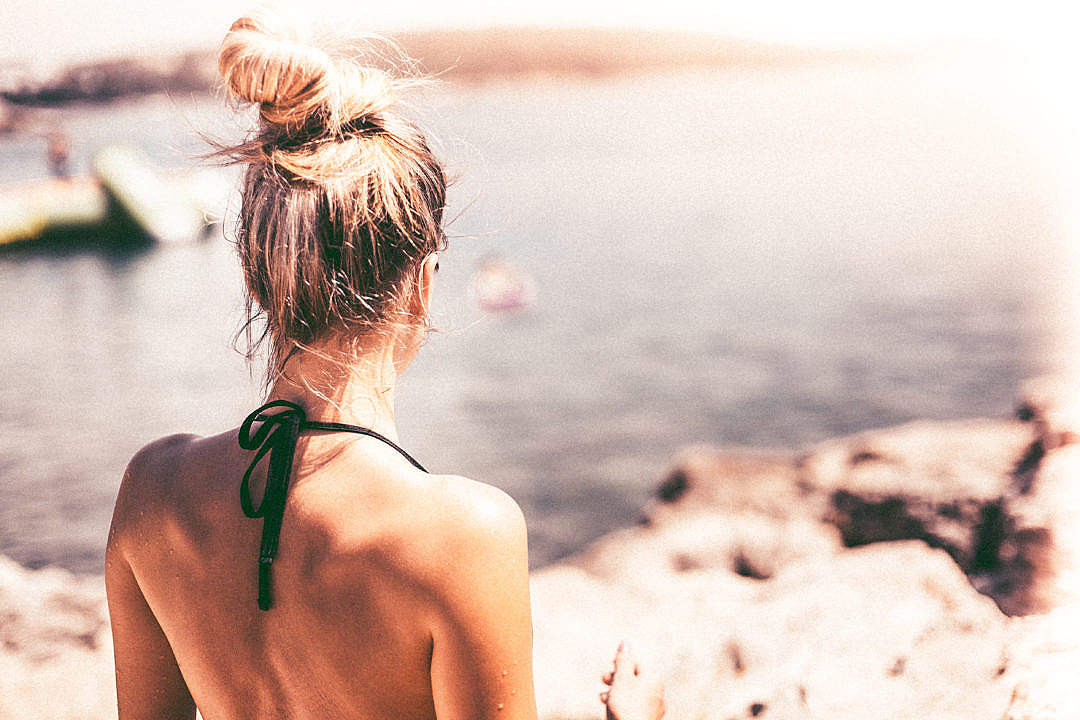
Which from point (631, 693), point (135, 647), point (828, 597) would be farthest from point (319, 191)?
point (828, 597)

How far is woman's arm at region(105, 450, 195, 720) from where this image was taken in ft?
2.92

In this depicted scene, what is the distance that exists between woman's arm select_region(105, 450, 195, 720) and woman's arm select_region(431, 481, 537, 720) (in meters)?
0.36

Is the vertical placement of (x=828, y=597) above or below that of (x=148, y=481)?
below

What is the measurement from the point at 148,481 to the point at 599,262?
14.8 ft

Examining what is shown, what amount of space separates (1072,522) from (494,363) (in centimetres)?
297

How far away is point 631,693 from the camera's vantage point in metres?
1.16

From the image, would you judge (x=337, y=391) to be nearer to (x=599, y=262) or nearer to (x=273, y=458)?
(x=273, y=458)

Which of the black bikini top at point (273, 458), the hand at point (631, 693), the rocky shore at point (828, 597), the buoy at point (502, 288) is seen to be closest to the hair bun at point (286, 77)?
the black bikini top at point (273, 458)

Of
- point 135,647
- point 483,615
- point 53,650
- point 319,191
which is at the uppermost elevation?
point 319,191

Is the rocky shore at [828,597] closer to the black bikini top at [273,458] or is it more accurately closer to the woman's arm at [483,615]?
the woman's arm at [483,615]

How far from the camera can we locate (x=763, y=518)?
2699mm

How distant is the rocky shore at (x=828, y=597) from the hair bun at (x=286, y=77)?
1497 millimetres

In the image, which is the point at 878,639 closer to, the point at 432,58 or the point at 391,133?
the point at 391,133

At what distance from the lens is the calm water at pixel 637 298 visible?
3.60 metres
